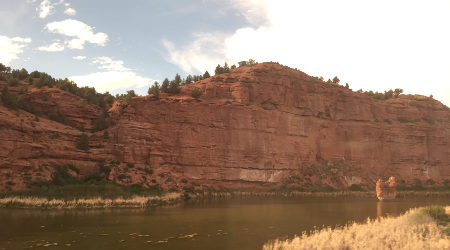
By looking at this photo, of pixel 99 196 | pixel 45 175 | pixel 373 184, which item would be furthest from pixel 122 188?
pixel 373 184

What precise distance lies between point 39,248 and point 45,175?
81.3ft

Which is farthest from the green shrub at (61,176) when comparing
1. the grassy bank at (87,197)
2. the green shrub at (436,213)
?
the green shrub at (436,213)

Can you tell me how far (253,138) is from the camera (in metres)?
60.7

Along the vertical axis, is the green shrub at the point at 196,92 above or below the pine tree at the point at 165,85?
below

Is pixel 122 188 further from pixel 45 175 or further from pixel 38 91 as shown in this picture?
pixel 38 91

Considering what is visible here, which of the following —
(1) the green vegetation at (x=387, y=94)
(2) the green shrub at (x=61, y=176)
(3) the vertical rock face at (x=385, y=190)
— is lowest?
(3) the vertical rock face at (x=385, y=190)

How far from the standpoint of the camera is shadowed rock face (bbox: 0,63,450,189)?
42844 mm

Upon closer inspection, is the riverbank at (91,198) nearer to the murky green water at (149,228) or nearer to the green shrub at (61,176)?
the green shrub at (61,176)

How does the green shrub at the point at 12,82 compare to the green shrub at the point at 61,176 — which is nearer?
the green shrub at the point at 61,176

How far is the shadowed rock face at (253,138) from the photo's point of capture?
141 ft

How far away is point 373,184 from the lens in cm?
6328

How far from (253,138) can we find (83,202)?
32.9 metres

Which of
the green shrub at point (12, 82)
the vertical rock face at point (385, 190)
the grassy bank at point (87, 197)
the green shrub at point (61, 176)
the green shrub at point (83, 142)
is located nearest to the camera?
the grassy bank at point (87, 197)

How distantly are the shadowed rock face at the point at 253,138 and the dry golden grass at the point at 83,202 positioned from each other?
A: 4423mm
